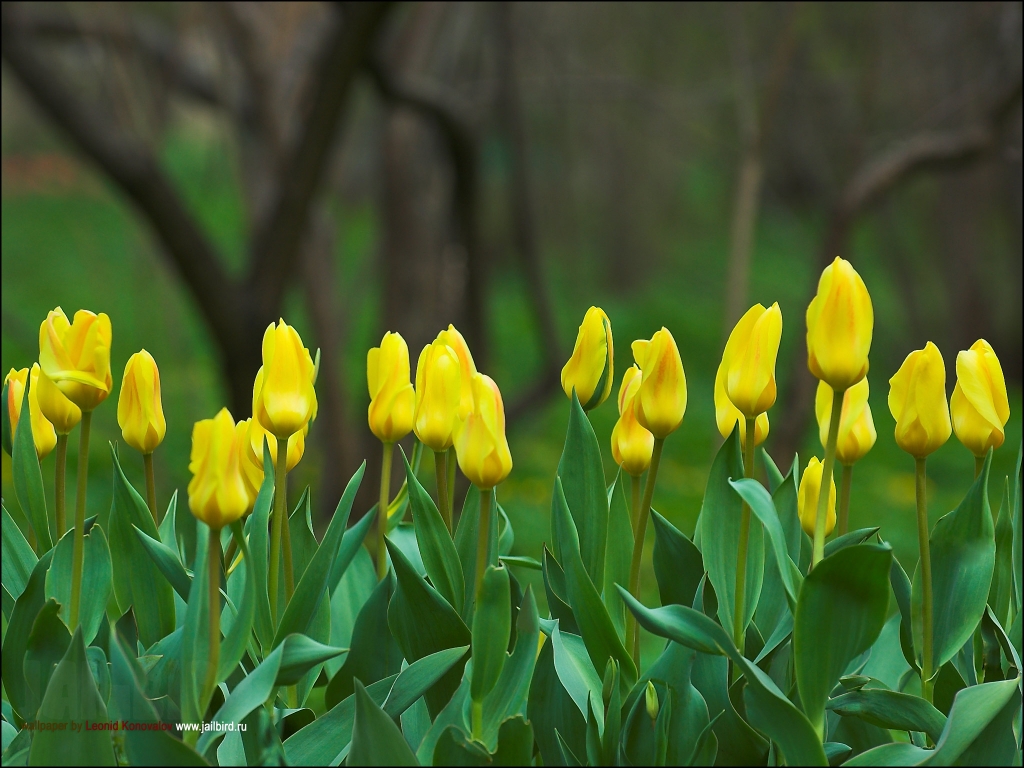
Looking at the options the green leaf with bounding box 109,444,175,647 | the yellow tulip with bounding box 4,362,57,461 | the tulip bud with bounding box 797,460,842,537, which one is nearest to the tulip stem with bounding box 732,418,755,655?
the tulip bud with bounding box 797,460,842,537

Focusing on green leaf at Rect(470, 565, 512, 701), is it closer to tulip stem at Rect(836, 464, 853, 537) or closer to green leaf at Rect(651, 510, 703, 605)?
green leaf at Rect(651, 510, 703, 605)

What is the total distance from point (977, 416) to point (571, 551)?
38 centimetres

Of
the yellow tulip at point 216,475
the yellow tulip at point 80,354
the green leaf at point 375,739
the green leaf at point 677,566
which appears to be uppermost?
the yellow tulip at point 80,354

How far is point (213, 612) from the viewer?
0.77 m

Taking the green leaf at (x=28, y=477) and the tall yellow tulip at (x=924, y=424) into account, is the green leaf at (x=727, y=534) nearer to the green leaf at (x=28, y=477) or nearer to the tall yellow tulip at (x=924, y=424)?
the tall yellow tulip at (x=924, y=424)

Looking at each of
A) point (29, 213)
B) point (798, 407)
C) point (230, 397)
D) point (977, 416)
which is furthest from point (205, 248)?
point (29, 213)

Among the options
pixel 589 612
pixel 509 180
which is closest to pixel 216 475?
pixel 589 612

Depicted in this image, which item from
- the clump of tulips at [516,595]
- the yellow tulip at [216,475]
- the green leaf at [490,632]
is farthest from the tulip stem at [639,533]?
the yellow tulip at [216,475]

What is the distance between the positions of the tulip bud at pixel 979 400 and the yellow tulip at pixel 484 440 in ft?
1.31

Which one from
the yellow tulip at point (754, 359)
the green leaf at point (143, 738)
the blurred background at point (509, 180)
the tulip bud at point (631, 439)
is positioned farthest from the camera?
the blurred background at point (509, 180)

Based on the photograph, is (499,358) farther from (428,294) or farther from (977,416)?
(977,416)

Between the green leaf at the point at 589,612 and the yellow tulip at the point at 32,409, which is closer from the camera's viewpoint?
the green leaf at the point at 589,612

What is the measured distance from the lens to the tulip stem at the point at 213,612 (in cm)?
77

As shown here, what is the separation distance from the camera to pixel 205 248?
2668 mm
